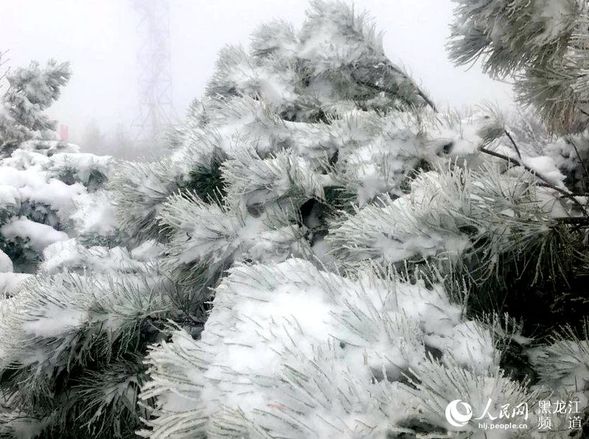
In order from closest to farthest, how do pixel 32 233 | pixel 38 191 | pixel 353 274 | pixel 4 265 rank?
pixel 353 274 < pixel 4 265 < pixel 32 233 < pixel 38 191

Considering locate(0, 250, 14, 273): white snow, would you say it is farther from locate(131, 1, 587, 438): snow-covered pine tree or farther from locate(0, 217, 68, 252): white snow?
locate(131, 1, 587, 438): snow-covered pine tree

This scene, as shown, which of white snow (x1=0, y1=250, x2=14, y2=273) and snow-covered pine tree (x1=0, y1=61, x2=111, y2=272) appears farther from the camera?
snow-covered pine tree (x1=0, y1=61, x2=111, y2=272)

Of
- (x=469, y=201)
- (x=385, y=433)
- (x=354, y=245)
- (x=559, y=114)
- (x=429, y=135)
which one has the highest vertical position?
(x=559, y=114)

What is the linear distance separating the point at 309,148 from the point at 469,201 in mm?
1192

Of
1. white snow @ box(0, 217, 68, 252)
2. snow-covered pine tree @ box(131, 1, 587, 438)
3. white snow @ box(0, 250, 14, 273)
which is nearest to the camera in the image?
snow-covered pine tree @ box(131, 1, 587, 438)

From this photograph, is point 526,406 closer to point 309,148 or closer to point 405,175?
point 405,175

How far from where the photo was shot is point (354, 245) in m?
1.42

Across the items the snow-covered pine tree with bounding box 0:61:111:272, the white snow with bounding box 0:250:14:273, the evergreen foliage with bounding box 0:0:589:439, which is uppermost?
the evergreen foliage with bounding box 0:0:589:439

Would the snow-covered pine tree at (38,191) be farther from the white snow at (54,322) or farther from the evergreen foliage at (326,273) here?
the white snow at (54,322)

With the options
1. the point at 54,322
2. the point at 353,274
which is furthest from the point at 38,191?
the point at 353,274

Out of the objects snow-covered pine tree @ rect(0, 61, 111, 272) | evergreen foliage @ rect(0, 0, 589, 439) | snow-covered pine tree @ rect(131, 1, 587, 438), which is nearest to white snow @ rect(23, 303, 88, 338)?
evergreen foliage @ rect(0, 0, 589, 439)

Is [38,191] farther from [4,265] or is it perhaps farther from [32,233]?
[4,265]

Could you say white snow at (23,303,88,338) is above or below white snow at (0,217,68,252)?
above

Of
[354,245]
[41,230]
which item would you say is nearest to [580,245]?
[354,245]
